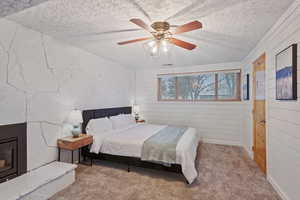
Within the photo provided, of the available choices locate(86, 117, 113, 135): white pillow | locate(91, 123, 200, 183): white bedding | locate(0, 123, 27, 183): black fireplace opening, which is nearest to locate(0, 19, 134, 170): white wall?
locate(0, 123, 27, 183): black fireplace opening

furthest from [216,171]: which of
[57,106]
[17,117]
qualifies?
[17,117]

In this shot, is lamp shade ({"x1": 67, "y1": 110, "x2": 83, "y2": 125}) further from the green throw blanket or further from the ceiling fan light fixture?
the ceiling fan light fixture

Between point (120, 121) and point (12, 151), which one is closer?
point (12, 151)

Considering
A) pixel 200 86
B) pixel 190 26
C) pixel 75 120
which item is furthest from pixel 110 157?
pixel 200 86

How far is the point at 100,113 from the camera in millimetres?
3982

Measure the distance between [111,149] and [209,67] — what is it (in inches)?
151

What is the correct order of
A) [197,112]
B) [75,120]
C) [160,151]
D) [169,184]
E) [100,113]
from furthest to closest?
[197,112] → [100,113] → [75,120] → [160,151] → [169,184]

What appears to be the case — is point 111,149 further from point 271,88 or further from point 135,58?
point 271,88

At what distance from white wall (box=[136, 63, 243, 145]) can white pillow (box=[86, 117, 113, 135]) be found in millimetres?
2203

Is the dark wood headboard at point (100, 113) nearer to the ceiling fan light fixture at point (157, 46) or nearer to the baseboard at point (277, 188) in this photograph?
the ceiling fan light fixture at point (157, 46)

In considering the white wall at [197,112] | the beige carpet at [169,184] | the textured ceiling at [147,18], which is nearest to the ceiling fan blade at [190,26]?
the textured ceiling at [147,18]

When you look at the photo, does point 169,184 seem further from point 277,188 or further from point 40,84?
point 40,84

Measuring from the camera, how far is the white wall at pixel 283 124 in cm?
186

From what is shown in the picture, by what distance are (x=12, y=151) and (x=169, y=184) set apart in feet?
8.05
